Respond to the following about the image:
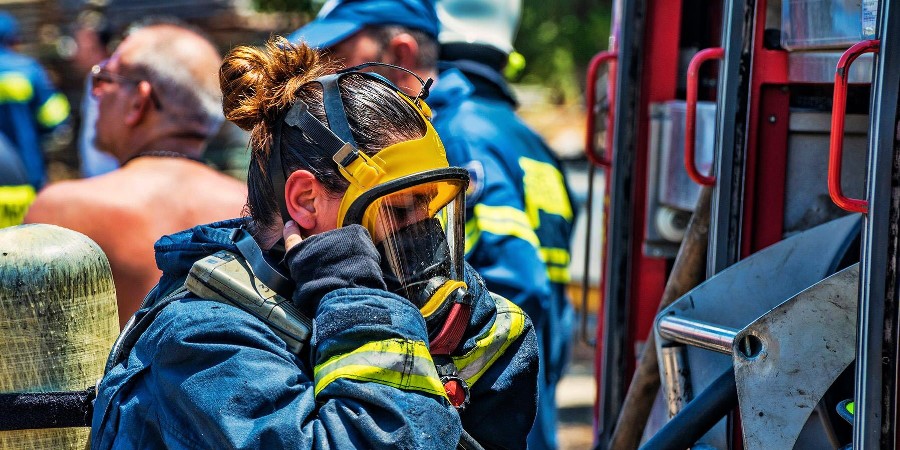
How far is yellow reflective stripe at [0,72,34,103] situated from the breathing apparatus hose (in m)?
5.59

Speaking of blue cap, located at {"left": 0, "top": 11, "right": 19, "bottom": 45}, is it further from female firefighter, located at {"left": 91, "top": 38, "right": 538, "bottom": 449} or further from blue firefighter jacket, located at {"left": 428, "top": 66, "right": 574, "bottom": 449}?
female firefighter, located at {"left": 91, "top": 38, "right": 538, "bottom": 449}

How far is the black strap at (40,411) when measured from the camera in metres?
1.97

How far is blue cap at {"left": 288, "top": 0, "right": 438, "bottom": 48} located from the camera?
3.62 meters

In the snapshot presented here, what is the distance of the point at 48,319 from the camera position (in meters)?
1.98

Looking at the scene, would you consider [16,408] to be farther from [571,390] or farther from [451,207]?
[571,390]

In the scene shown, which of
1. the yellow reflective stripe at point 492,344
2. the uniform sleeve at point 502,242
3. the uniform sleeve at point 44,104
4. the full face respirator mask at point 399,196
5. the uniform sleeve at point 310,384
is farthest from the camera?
the uniform sleeve at point 44,104

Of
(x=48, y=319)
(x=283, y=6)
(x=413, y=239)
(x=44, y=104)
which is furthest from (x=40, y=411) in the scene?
(x=283, y=6)

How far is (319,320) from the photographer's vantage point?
162 cm

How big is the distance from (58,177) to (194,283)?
357 inches

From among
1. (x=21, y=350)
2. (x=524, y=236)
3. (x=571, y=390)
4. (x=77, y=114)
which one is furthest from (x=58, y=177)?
(x=21, y=350)

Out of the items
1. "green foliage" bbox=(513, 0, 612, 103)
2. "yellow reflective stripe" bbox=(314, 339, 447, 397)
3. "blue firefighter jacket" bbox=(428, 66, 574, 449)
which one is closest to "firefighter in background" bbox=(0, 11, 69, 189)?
"blue firefighter jacket" bbox=(428, 66, 574, 449)

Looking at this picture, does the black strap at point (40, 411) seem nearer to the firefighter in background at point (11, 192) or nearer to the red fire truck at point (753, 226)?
the red fire truck at point (753, 226)

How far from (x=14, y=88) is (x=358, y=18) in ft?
13.8

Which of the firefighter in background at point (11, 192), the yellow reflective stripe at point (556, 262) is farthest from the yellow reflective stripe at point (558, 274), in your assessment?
the firefighter in background at point (11, 192)
